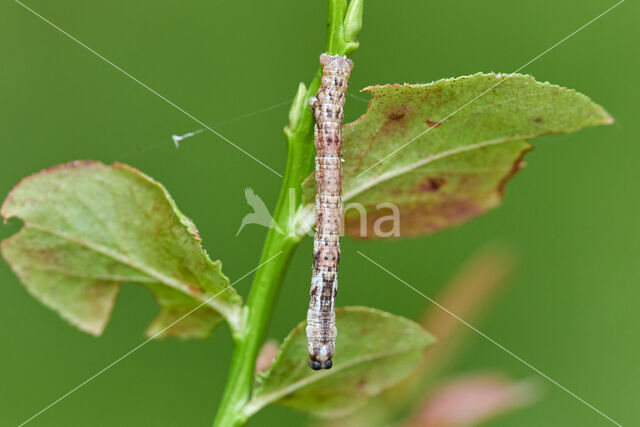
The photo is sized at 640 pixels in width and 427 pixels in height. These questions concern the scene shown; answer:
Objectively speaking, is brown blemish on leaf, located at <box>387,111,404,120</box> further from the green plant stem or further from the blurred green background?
the blurred green background

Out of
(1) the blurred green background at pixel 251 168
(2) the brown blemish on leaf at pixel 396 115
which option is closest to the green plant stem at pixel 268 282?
(2) the brown blemish on leaf at pixel 396 115

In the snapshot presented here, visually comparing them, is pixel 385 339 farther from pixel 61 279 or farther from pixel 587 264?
pixel 587 264

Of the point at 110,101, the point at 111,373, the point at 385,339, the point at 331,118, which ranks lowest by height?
the point at 111,373

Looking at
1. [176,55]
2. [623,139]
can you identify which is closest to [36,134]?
[176,55]

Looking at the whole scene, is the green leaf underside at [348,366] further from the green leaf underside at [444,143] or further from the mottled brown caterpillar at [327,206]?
the green leaf underside at [444,143]

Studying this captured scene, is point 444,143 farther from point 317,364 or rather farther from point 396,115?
point 317,364

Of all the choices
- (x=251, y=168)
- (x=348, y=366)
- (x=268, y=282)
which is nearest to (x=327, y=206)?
(x=268, y=282)
